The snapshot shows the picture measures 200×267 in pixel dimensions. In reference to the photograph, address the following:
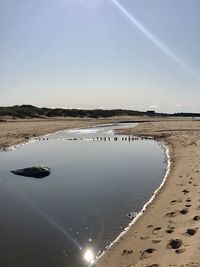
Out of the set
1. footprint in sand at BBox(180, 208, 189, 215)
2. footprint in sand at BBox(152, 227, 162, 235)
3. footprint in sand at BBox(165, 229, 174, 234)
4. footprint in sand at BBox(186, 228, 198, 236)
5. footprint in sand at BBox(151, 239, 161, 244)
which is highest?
footprint in sand at BBox(186, 228, 198, 236)

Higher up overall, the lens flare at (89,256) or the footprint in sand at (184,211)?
the footprint in sand at (184,211)

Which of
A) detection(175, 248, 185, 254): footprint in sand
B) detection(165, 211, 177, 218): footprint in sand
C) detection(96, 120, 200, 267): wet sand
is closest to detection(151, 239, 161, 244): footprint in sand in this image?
detection(96, 120, 200, 267): wet sand

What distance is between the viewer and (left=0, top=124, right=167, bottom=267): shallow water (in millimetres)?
10078

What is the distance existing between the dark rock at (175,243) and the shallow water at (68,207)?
1.78 m

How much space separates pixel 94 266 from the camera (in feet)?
30.1

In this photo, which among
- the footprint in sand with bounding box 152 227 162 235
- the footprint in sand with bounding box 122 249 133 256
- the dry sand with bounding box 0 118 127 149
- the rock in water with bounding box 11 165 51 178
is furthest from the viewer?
the dry sand with bounding box 0 118 127 149

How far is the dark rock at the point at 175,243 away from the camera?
31.1 ft

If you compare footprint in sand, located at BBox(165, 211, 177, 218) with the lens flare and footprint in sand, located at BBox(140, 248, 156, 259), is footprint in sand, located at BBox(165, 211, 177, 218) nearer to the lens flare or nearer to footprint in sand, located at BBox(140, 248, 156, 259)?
footprint in sand, located at BBox(140, 248, 156, 259)

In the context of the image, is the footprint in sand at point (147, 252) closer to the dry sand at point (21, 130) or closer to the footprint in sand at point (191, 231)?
the footprint in sand at point (191, 231)

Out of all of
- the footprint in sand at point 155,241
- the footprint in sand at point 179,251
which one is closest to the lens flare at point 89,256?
the footprint in sand at point 155,241

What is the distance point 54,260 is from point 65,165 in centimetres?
1508

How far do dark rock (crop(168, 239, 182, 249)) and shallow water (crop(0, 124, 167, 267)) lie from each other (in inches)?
70.2

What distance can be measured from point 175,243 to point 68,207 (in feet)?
16.7

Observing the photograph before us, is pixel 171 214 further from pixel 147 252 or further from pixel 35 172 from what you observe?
pixel 35 172
